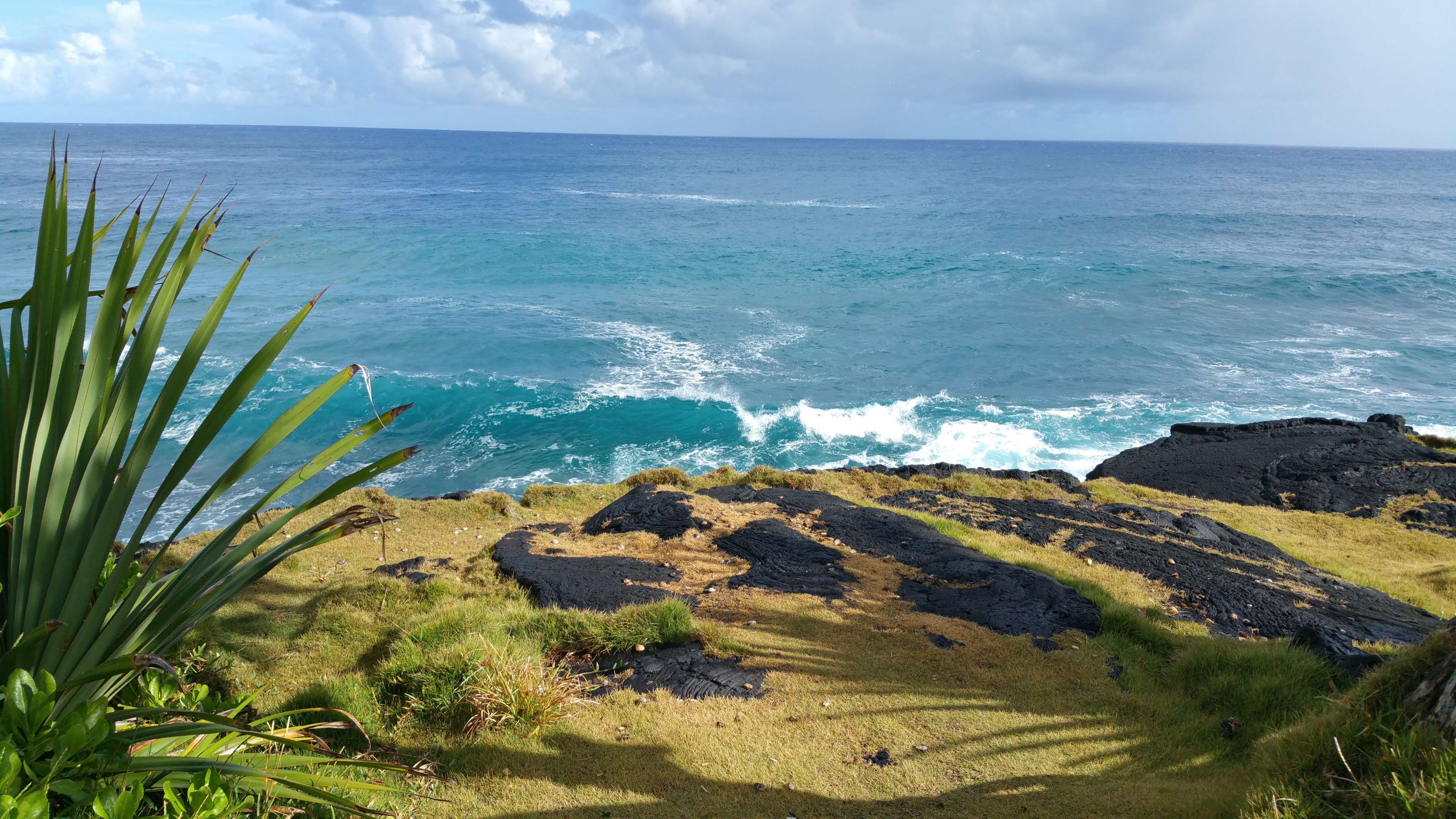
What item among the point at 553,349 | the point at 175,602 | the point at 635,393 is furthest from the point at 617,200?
the point at 175,602

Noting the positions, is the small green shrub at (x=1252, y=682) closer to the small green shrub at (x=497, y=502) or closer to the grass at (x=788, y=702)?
the grass at (x=788, y=702)

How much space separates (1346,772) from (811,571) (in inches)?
217

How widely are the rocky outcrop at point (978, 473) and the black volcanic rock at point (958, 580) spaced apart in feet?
23.6

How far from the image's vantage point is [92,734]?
2631 millimetres

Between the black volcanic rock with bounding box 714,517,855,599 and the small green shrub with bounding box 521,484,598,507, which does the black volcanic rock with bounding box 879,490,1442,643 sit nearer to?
the black volcanic rock with bounding box 714,517,855,599

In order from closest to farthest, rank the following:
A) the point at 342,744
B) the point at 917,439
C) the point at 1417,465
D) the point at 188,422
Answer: the point at 342,744 < the point at 1417,465 < the point at 188,422 < the point at 917,439

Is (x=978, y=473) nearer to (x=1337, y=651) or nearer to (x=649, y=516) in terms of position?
(x=649, y=516)

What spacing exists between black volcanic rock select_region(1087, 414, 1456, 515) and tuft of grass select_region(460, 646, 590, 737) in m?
18.3

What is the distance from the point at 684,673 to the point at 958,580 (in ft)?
12.6

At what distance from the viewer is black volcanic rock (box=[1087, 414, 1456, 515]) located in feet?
60.7

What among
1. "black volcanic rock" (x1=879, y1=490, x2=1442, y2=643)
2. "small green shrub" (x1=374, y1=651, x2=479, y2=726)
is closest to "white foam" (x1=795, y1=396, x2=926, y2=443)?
"black volcanic rock" (x1=879, y1=490, x2=1442, y2=643)

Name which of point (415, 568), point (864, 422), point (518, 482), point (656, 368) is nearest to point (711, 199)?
point (656, 368)

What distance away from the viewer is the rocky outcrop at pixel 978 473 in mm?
18953

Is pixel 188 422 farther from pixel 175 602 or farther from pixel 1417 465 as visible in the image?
pixel 1417 465
